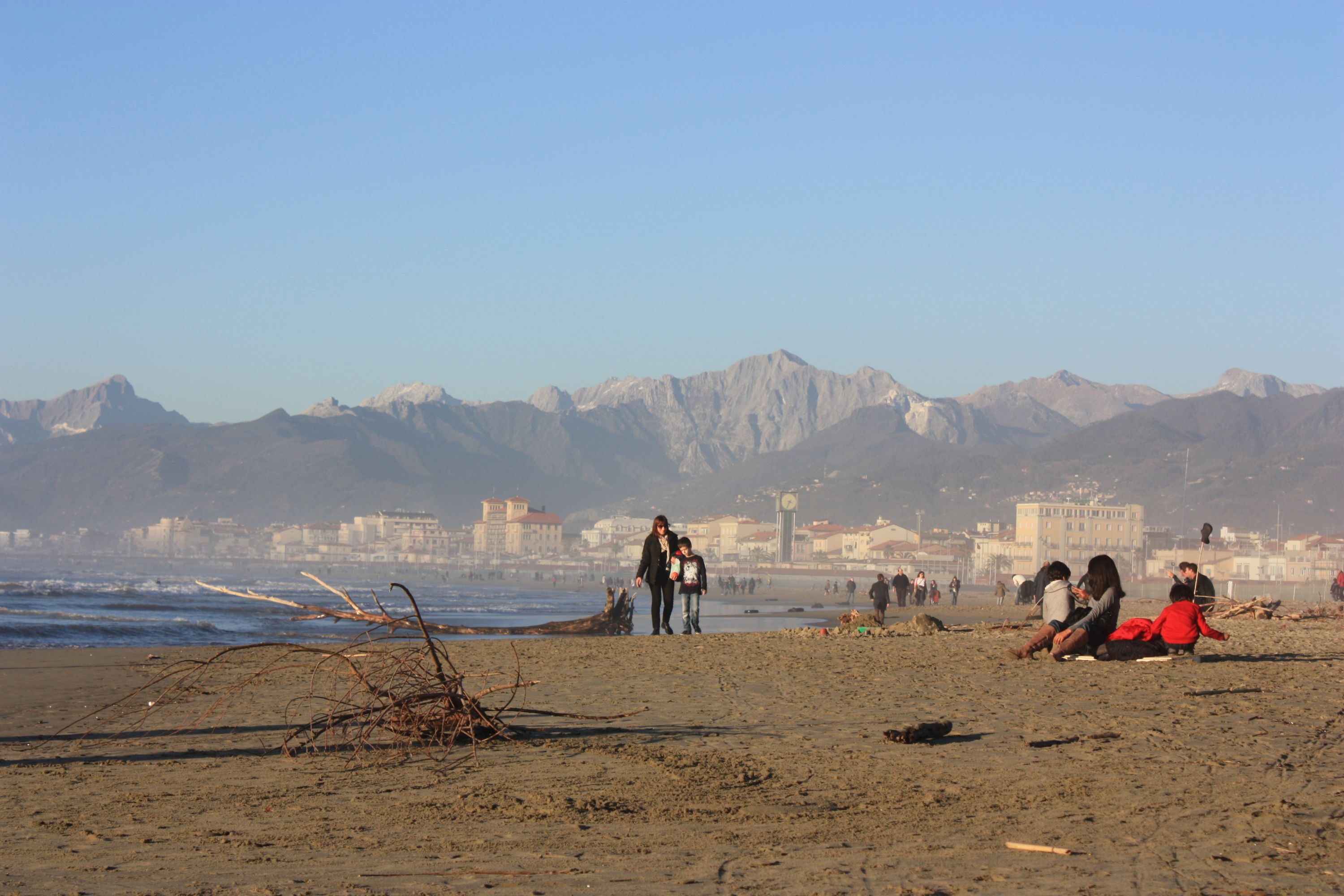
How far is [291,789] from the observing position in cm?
538

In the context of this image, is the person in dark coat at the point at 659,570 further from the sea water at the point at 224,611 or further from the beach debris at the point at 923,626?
the sea water at the point at 224,611

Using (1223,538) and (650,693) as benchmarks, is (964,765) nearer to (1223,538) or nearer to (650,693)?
(650,693)

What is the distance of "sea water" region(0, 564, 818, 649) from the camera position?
2427 centimetres

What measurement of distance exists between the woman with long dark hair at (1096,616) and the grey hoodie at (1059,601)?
0.19 meters

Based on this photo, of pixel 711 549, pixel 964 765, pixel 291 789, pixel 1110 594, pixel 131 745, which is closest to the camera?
pixel 291 789

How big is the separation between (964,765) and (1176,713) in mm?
2324

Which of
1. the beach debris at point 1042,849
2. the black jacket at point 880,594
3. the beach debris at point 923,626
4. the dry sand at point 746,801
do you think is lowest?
the black jacket at point 880,594

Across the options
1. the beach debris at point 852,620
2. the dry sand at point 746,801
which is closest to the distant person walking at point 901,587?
the beach debris at point 852,620

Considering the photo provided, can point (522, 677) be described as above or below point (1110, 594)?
below

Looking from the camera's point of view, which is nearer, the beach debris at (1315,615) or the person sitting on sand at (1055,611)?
the person sitting on sand at (1055,611)

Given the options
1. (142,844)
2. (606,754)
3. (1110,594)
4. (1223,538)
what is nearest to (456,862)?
(142,844)

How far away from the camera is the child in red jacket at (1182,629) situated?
10453 mm

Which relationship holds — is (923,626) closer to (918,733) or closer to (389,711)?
(918,733)

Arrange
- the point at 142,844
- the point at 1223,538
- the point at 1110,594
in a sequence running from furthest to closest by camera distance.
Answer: the point at 1223,538
the point at 1110,594
the point at 142,844
